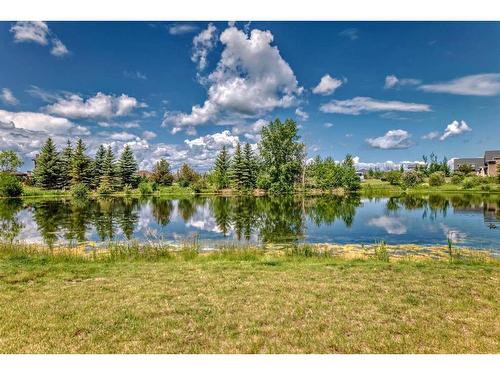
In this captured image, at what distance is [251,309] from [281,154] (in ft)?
213

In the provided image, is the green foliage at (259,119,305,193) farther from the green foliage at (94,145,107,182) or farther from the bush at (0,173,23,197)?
the bush at (0,173,23,197)

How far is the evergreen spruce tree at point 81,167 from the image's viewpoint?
66.1 meters

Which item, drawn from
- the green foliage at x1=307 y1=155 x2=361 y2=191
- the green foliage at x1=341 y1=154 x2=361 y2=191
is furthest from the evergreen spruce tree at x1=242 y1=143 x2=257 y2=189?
the green foliage at x1=341 y1=154 x2=361 y2=191

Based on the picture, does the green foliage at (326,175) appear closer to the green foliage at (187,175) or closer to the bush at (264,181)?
the bush at (264,181)

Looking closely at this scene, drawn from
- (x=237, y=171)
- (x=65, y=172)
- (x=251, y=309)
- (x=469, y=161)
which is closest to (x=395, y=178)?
(x=469, y=161)

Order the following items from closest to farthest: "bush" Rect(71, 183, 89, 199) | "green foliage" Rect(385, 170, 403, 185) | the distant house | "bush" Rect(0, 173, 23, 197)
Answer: "bush" Rect(0, 173, 23, 197)
"bush" Rect(71, 183, 89, 199)
"green foliage" Rect(385, 170, 403, 185)
the distant house

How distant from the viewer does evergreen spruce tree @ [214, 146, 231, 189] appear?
240ft

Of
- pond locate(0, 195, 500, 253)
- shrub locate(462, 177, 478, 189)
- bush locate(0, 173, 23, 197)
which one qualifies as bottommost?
pond locate(0, 195, 500, 253)

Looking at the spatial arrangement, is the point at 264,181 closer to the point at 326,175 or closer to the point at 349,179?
the point at 326,175

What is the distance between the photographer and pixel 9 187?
55.5 m

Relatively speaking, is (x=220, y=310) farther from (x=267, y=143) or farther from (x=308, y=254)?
(x=267, y=143)

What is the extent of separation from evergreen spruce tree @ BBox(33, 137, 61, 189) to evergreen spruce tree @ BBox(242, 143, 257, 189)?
36007 mm

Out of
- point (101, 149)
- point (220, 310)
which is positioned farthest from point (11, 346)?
point (101, 149)

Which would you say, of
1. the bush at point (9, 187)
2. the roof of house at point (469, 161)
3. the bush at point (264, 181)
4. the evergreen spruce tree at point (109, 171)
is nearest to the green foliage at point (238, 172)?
the bush at point (264, 181)
